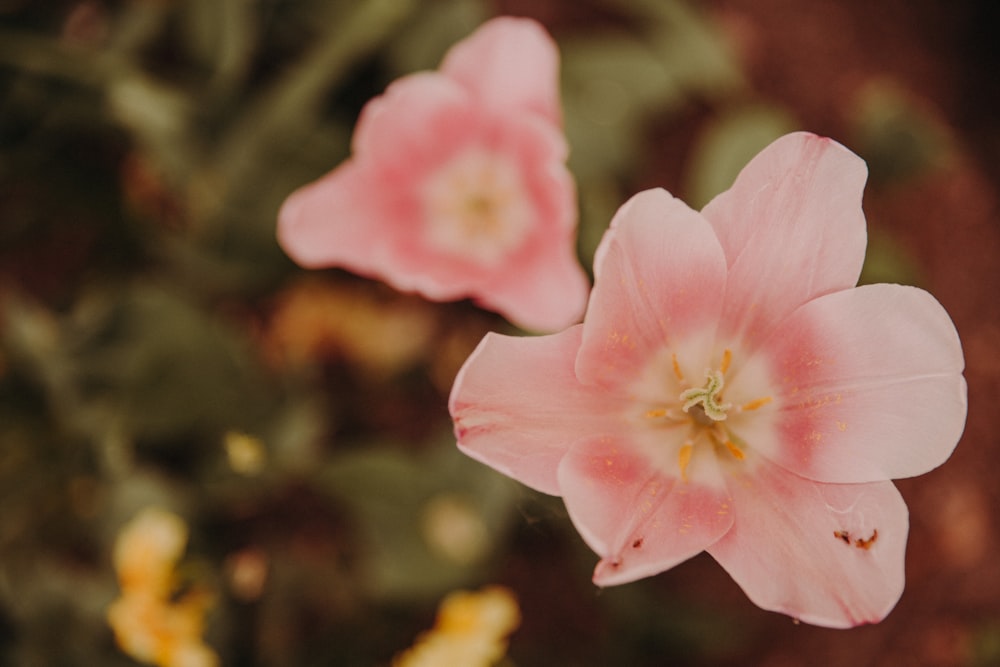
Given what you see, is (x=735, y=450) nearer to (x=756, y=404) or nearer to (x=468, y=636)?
(x=756, y=404)

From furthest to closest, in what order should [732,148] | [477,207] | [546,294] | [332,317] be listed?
[332,317] → [732,148] → [477,207] → [546,294]

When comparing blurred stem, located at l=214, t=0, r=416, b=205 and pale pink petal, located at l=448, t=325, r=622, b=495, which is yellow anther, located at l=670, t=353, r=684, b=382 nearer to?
pale pink petal, located at l=448, t=325, r=622, b=495

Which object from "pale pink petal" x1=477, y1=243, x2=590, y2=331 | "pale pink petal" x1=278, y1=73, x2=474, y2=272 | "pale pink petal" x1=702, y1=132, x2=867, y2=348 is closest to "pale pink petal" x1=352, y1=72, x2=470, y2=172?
"pale pink petal" x1=278, y1=73, x2=474, y2=272

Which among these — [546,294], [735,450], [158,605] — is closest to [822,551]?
[735,450]

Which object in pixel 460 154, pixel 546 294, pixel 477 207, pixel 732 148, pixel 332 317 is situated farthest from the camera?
pixel 332 317

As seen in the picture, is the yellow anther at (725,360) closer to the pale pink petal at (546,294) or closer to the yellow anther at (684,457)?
the yellow anther at (684,457)

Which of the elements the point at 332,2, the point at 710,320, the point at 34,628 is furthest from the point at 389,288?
the point at 710,320

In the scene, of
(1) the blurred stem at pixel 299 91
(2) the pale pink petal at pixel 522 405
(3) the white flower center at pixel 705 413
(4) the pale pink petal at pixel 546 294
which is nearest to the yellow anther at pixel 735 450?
(3) the white flower center at pixel 705 413
